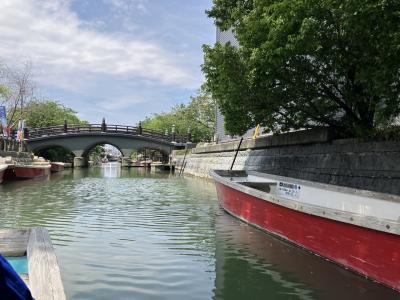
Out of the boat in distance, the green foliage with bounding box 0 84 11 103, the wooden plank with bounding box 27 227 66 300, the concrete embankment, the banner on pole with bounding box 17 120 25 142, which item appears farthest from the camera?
the green foliage with bounding box 0 84 11 103

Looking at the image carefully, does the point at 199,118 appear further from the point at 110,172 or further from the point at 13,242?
the point at 13,242

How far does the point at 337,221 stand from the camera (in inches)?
253

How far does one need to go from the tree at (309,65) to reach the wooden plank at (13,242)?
641 cm

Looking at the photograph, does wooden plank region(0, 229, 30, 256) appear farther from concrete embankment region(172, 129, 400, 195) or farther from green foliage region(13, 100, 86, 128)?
green foliage region(13, 100, 86, 128)

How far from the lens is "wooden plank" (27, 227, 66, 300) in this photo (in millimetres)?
3041

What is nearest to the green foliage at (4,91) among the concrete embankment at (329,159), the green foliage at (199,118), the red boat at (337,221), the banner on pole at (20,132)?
the banner on pole at (20,132)

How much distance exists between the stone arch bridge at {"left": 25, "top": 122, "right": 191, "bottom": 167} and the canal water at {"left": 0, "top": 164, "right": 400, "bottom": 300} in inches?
1949

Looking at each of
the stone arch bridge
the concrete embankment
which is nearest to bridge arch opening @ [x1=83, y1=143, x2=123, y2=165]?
the stone arch bridge

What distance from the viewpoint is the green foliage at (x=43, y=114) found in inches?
2638

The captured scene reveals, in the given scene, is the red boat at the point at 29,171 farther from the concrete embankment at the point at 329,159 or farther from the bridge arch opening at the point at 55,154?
the bridge arch opening at the point at 55,154

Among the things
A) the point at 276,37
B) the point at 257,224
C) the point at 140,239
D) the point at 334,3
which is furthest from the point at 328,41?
the point at 140,239

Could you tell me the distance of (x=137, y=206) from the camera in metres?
15.5

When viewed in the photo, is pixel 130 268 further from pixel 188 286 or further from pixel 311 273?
pixel 311 273

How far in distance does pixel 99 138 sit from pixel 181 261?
58.4 metres
